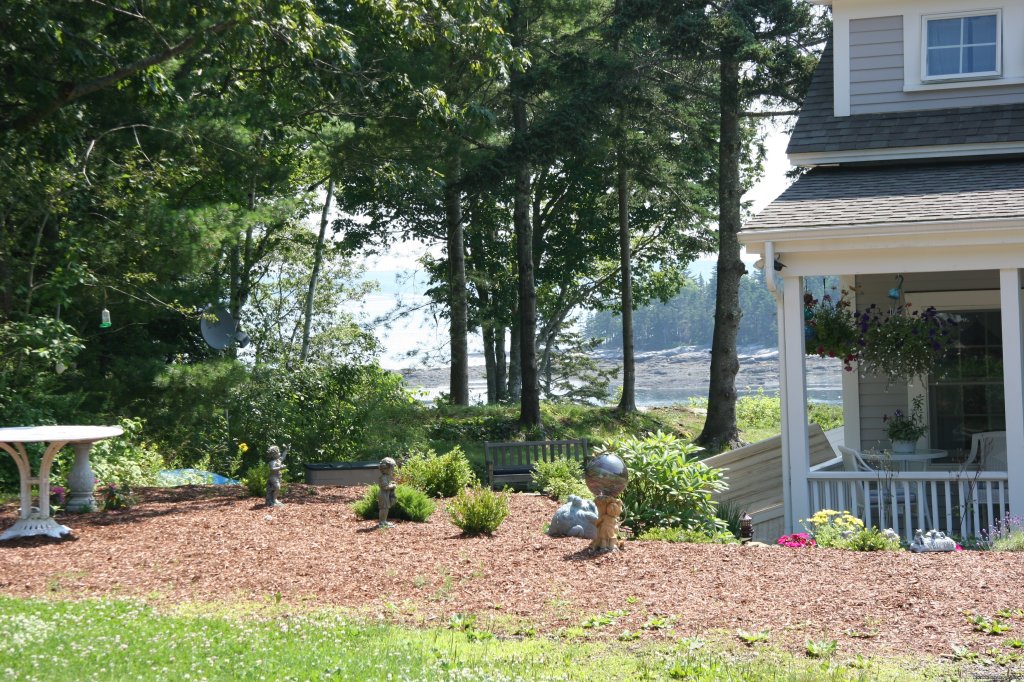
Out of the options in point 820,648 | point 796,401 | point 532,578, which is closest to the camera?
point 820,648

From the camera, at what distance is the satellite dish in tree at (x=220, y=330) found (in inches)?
632

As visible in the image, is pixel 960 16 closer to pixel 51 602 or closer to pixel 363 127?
pixel 363 127

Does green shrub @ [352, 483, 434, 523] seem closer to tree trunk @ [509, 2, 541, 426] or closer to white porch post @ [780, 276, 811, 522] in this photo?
white porch post @ [780, 276, 811, 522]

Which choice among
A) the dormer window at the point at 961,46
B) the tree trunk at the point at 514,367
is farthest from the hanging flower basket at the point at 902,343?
the tree trunk at the point at 514,367

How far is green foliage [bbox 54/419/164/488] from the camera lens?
43.2 ft

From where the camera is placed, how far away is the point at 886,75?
12.5m

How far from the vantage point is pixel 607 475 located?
831cm

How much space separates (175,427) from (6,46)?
5.84 m

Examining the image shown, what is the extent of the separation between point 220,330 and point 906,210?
10729 mm

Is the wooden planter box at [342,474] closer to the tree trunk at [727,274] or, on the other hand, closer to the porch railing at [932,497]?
the porch railing at [932,497]

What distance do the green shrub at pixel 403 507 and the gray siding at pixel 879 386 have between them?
223 inches

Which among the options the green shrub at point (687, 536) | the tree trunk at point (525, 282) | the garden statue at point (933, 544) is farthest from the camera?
the tree trunk at point (525, 282)

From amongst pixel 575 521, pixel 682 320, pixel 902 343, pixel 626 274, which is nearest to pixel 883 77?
pixel 902 343

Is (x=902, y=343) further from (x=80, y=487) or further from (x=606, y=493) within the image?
(x=80, y=487)
